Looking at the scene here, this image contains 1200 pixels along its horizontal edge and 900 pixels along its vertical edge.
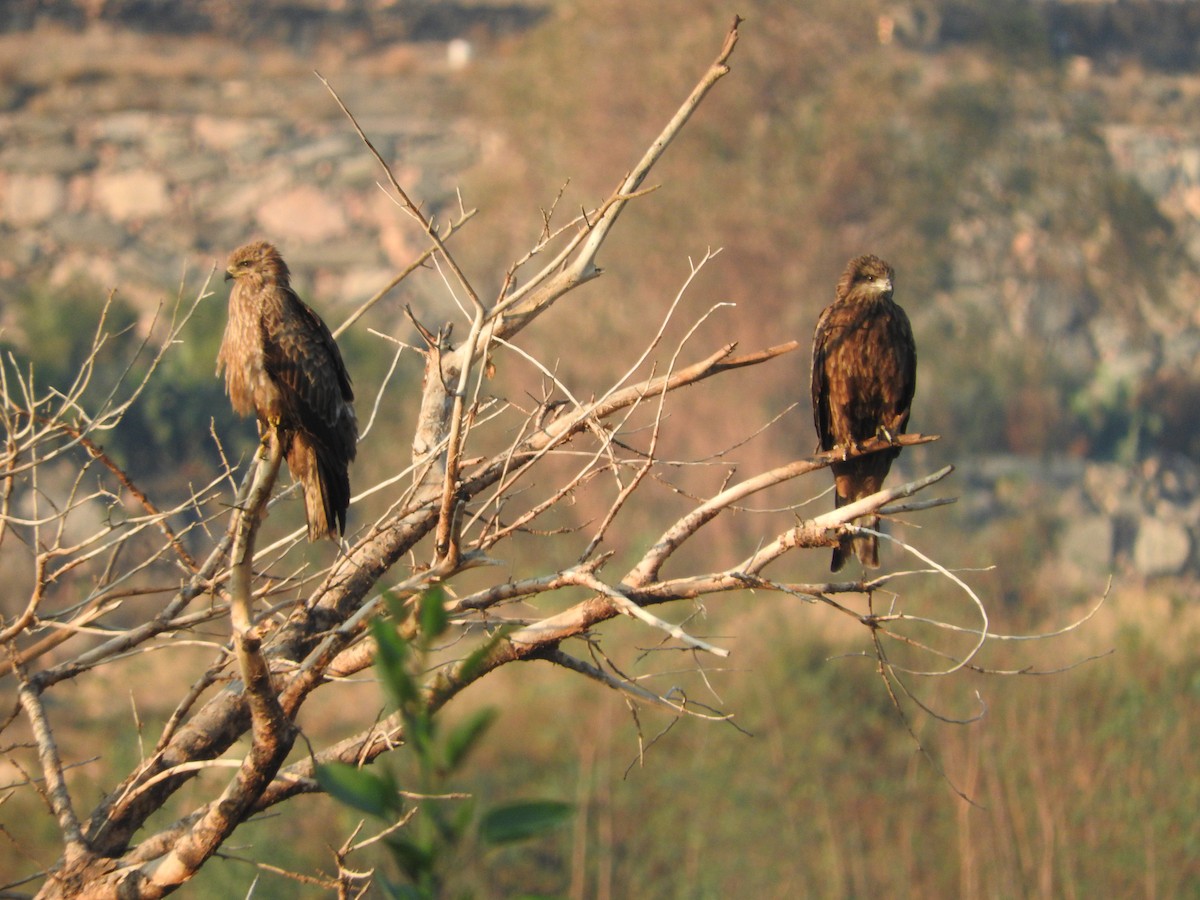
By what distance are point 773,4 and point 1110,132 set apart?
7.88 metres

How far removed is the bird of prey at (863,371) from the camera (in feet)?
16.9

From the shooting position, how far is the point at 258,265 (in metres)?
4.75

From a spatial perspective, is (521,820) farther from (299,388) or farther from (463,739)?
(299,388)

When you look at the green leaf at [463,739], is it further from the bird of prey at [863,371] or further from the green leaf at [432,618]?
the bird of prey at [863,371]

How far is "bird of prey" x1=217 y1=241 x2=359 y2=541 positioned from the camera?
443 centimetres

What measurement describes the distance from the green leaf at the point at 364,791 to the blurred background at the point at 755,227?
9922 mm

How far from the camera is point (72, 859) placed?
3.30m

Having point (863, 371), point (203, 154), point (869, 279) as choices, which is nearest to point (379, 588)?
point (863, 371)

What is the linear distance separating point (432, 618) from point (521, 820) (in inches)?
10.1

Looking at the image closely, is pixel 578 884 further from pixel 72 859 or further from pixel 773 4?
pixel 773 4

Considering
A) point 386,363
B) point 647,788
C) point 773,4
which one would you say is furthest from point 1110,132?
point 647,788

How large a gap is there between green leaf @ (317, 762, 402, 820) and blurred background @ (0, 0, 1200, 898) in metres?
9.92

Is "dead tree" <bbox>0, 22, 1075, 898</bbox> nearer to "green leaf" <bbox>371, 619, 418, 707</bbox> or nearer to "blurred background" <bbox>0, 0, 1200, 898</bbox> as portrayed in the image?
"green leaf" <bbox>371, 619, 418, 707</bbox>

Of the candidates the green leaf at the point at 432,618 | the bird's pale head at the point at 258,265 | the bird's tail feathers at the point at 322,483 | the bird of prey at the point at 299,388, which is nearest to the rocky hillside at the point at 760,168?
the bird's pale head at the point at 258,265
